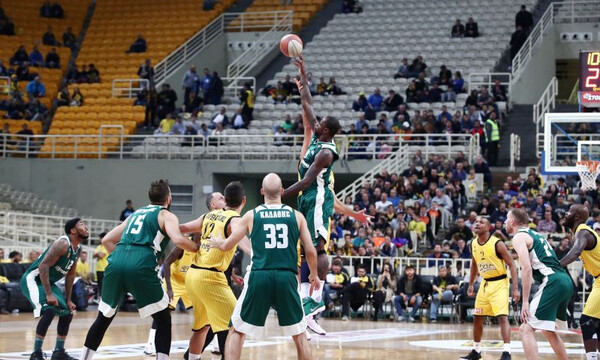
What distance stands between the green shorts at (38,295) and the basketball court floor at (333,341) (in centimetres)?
77

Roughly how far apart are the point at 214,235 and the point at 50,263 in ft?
8.72

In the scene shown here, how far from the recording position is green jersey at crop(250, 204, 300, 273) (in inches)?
391

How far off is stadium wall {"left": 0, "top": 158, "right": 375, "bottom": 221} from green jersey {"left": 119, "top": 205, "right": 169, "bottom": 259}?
20.1 m

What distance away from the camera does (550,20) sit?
34.3 metres

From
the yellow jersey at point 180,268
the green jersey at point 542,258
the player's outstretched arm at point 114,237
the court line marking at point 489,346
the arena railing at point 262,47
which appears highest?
the arena railing at point 262,47

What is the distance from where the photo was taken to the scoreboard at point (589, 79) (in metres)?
19.7

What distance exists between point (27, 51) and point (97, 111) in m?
5.00

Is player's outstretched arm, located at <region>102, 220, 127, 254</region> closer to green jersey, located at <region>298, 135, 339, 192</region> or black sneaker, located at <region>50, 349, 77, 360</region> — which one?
green jersey, located at <region>298, 135, 339, 192</region>

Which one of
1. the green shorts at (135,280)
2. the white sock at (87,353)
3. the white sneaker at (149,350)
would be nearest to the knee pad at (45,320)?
the white sneaker at (149,350)

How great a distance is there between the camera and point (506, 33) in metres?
35.2

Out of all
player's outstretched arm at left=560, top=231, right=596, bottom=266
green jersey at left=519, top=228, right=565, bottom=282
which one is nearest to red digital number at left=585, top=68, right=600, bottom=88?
player's outstretched arm at left=560, top=231, right=596, bottom=266

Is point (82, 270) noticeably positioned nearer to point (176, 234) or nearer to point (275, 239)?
point (176, 234)

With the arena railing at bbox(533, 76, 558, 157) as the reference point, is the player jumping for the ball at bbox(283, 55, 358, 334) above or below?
below

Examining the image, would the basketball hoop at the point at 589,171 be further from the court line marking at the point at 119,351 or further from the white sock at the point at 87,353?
the white sock at the point at 87,353
